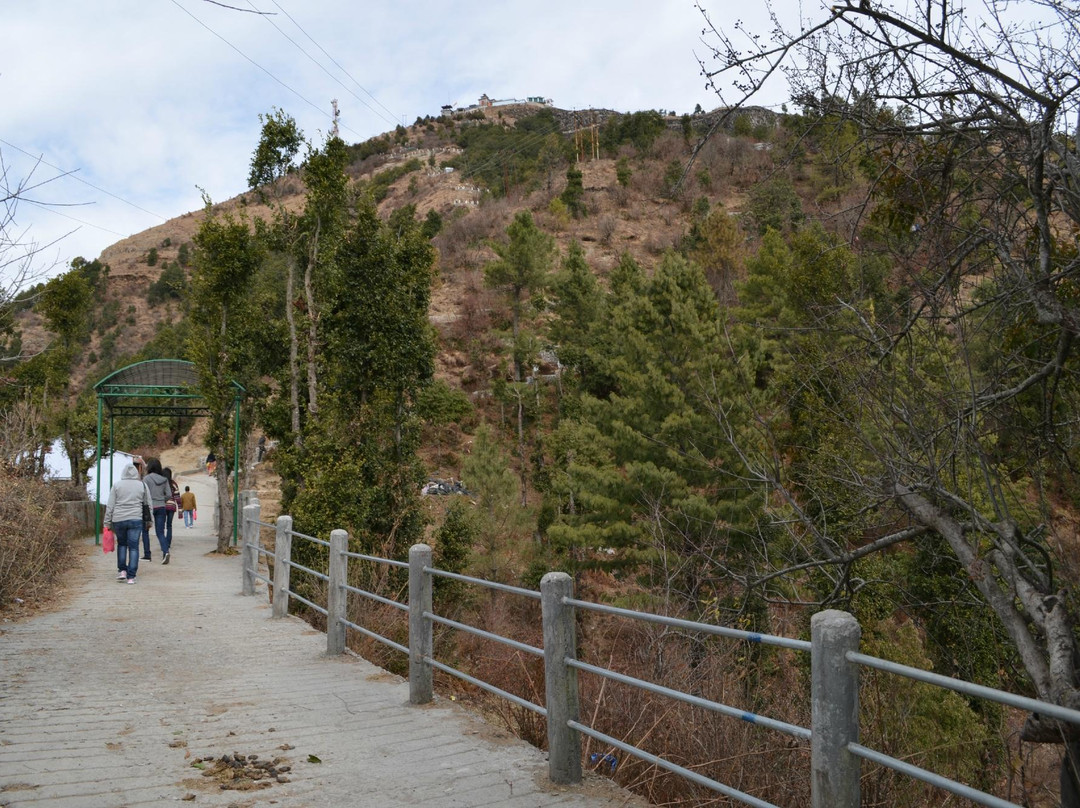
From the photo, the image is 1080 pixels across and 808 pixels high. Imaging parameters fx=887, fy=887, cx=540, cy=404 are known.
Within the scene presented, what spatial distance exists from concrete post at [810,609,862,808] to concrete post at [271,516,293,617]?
8.47m

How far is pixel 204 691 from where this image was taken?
7148 millimetres

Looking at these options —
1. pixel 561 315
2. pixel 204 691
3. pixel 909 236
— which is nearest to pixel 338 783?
pixel 204 691

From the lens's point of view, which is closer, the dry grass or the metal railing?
the metal railing

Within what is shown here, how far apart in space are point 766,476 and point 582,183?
78.7 m

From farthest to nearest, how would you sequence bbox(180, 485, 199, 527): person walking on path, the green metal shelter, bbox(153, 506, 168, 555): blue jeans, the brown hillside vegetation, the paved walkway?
bbox(180, 485, 199, 527): person walking on path
the green metal shelter
bbox(153, 506, 168, 555): blue jeans
the brown hillside vegetation
the paved walkway

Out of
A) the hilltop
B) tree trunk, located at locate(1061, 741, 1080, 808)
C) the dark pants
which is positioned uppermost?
the hilltop

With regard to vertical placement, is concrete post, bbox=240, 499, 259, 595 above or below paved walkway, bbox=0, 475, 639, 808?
above

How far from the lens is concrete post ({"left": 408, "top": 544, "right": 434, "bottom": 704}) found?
21.4 feet

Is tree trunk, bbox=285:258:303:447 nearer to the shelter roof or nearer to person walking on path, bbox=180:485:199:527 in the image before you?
the shelter roof

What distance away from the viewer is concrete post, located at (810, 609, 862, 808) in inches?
A: 127

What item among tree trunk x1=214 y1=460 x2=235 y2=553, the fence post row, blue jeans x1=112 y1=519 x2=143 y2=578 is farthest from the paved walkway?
tree trunk x1=214 y1=460 x2=235 y2=553

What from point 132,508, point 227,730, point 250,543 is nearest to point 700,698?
point 227,730

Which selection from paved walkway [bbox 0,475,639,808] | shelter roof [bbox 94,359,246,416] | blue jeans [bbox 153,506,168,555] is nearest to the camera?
paved walkway [bbox 0,475,639,808]

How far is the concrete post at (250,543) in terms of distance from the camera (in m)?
13.3
